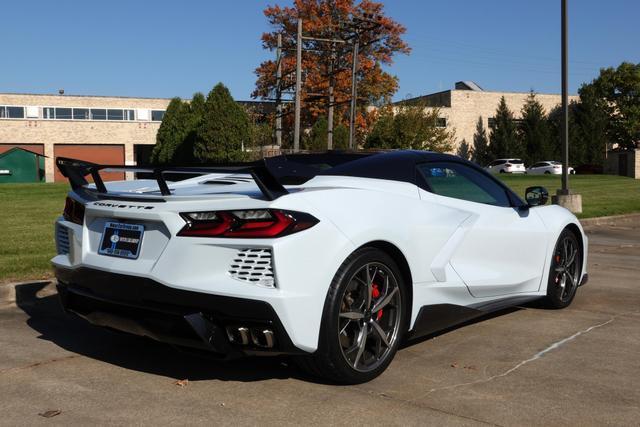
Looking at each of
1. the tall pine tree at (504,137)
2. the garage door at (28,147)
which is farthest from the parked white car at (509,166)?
the garage door at (28,147)

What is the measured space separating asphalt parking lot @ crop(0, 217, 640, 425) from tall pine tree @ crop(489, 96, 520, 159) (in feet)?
192

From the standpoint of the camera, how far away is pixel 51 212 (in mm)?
16312

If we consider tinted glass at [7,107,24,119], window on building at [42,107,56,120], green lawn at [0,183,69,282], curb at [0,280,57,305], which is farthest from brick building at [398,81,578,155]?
curb at [0,280,57,305]

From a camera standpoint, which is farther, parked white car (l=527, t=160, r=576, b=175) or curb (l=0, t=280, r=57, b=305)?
parked white car (l=527, t=160, r=576, b=175)

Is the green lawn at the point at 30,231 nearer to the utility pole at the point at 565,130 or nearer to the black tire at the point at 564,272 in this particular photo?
the utility pole at the point at 565,130

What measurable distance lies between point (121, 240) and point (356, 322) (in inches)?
55.9

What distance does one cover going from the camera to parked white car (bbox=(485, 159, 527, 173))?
57219 millimetres

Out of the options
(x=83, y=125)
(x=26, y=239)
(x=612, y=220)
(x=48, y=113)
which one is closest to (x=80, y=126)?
(x=83, y=125)

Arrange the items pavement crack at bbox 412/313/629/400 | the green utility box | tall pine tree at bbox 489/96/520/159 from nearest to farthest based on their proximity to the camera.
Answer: pavement crack at bbox 412/313/629/400, the green utility box, tall pine tree at bbox 489/96/520/159

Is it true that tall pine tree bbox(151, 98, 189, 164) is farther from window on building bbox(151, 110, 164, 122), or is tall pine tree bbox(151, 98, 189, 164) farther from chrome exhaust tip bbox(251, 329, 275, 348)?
chrome exhaust tip bbox(251, 329, 275, 348)

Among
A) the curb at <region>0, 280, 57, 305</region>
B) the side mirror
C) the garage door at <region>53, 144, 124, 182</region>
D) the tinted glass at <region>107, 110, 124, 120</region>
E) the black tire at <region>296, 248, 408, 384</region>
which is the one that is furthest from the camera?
the tinted glass at <region>107, 110, 124, 120</region>

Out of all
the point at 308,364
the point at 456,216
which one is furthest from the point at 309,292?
the point at 456,216

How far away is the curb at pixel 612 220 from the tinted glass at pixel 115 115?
50.2 meters

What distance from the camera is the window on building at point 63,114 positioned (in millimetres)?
56969
